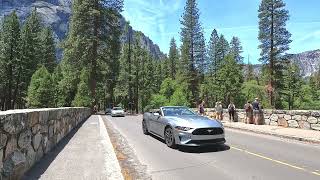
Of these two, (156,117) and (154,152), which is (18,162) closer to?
(154,152)

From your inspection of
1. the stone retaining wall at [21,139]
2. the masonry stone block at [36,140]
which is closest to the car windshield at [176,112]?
the stone retaining wall at [21,139]

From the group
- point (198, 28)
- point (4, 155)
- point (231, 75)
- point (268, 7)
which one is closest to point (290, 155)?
point (4, 155)

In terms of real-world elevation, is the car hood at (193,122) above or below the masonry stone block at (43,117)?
below

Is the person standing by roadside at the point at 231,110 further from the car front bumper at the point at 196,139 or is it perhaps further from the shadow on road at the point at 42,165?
the shadow on road at the point at 42,165

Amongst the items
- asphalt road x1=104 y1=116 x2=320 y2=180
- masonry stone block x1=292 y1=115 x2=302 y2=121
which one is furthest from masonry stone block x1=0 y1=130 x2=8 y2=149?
masonry stone block x1=292 y1=115 x2=302 y2=121

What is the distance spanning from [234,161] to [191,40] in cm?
6136

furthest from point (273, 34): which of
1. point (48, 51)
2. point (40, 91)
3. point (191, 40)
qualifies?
point (48, 51)

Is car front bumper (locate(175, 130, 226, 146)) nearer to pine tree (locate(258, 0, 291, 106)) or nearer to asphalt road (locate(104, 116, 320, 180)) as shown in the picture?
asphalt road (locate(104, 116, 320, 180))

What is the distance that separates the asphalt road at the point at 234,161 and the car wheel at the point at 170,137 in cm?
21

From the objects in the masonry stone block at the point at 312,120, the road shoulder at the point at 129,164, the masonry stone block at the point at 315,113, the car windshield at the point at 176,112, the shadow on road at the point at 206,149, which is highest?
the car windshield at the point at 176,112

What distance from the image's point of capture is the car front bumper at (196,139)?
12.9 meters

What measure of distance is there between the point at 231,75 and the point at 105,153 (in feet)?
224

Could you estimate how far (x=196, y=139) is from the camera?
42.3ft

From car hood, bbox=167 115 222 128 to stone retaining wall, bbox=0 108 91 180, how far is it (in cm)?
424
